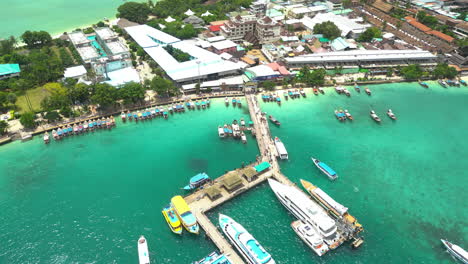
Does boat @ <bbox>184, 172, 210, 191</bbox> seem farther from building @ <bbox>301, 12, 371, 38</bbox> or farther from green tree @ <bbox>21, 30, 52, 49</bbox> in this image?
green tree @ <bbox>21, 30, 52, 49</bbox>

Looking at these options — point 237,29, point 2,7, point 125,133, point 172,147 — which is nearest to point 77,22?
point 2,7

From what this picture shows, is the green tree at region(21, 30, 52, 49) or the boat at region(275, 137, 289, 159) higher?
the green tree at region(21, 30, 52, 49)

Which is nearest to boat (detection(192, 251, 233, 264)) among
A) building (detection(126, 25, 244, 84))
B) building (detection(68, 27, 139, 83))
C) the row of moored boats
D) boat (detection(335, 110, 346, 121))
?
the row of moored boats

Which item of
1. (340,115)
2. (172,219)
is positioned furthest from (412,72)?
(172,219)

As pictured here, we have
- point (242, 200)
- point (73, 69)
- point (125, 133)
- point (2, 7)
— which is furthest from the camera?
point (2, 7)

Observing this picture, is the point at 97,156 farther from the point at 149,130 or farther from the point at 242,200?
the point at 242,200

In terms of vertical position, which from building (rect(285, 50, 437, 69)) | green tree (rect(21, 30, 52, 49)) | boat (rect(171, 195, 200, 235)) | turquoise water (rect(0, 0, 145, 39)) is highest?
turquoise water (rect(0, 0, 145, 39))
